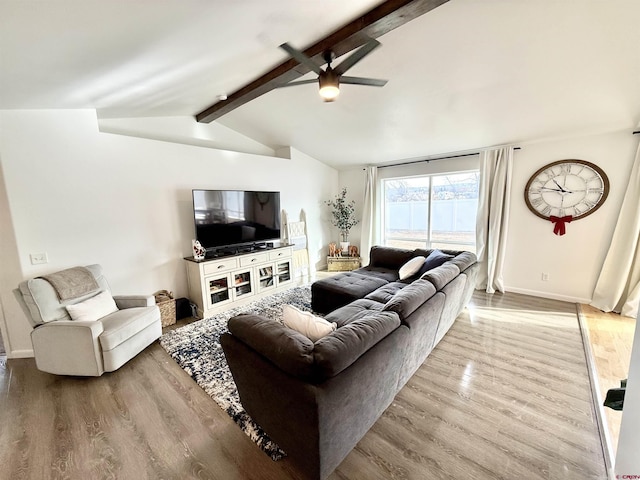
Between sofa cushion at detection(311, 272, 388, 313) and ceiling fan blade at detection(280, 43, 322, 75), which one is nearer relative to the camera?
ceiling fan blade at detection(280, 43, 322, 75)

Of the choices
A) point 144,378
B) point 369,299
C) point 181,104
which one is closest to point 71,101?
point 181,104

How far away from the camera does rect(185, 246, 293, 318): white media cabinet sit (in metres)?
3.52

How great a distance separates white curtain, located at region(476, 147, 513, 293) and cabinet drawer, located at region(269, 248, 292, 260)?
129 inches

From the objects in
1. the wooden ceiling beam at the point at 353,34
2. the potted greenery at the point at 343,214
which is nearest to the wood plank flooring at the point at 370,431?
the wooden ceiling beam at the point at 353,34

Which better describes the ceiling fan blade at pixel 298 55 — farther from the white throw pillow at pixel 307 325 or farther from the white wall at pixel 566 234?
the white wall at pixel 566 234

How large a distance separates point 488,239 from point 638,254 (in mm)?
1599

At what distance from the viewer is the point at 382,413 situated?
1.89 meters

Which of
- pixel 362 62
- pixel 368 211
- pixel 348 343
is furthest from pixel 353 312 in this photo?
pixel 368 211

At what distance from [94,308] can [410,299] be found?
3.00m

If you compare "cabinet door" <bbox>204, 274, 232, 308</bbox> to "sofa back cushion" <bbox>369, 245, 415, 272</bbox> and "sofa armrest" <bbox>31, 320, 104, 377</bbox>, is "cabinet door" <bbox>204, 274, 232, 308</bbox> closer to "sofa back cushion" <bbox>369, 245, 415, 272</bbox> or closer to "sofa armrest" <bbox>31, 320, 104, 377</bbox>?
"sofa armrest" <bbox>31, 320, 104, 377</bbox>

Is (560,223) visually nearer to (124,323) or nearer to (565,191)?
(565,191)

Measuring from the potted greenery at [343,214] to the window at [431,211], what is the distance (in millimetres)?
743

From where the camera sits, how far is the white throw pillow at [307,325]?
159cm

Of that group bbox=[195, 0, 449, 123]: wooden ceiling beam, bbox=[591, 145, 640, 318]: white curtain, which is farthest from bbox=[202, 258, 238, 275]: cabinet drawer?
bbox=[591, 145, 640, 318]: white curtain
